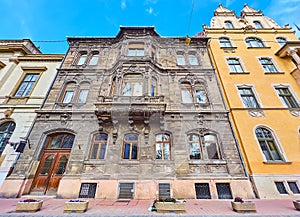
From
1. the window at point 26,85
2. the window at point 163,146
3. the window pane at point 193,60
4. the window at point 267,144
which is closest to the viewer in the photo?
the window at point 267,144

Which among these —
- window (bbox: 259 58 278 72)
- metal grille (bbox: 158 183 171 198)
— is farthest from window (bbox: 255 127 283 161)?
metal grille (bbox: 158 183 171 198)

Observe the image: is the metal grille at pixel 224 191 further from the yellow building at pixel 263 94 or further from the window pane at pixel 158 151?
the window pane at pixel 158 151

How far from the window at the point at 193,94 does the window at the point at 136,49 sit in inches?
201

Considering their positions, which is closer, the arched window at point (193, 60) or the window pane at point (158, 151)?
the window pane at point (158, 151)

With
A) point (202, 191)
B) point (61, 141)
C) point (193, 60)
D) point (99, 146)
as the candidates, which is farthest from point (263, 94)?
point (61, 141)

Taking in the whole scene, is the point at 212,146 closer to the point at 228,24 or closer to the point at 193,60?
the point at 193,60

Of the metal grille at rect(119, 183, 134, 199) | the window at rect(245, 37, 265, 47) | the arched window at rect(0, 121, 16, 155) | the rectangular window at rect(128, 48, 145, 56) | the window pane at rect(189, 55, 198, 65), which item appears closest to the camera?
the metal grille at rect(119, 183, 134, 199)

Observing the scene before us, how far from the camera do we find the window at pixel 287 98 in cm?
1091

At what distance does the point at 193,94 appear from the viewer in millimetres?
11594

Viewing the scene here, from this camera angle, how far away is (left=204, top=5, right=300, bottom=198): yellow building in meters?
8.44

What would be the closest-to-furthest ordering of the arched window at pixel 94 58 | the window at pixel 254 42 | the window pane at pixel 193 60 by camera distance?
the arched window at pixel 94 58, the window pane at pixel 193 60, the window at pixel 254 42

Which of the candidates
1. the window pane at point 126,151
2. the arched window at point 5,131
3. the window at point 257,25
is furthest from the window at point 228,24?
the arched window at point 5,131

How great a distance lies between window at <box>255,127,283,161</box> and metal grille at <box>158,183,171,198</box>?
6.72 m

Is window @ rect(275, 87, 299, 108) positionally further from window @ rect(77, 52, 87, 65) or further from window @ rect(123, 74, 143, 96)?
window @ rect(77, 52, 87, 65)
